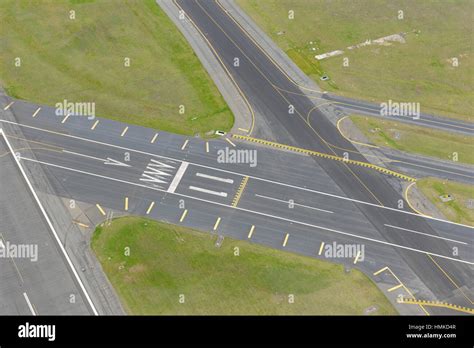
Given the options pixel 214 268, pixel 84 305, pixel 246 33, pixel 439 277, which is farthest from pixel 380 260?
pixel 246 33

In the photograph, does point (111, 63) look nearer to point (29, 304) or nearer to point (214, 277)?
point (29, 304)

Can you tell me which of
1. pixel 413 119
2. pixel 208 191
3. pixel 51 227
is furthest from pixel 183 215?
pixel 413 119

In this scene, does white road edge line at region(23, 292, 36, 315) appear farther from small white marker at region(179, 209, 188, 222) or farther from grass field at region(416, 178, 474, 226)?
grass field at region(416, 178, 474, 226)

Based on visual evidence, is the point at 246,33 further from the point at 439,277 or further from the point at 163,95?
the point at 439,277

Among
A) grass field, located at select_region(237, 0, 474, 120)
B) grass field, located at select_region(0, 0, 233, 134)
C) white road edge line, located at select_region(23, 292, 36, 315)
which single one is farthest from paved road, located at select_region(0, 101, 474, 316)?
grass field, located at select_region(237, 0, 474, 120)

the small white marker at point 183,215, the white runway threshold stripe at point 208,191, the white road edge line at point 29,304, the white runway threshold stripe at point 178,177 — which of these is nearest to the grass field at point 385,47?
the white runway threshold stripe at point 178,177

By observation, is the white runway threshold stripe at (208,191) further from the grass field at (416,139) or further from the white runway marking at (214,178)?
the grass field at (416,139)
